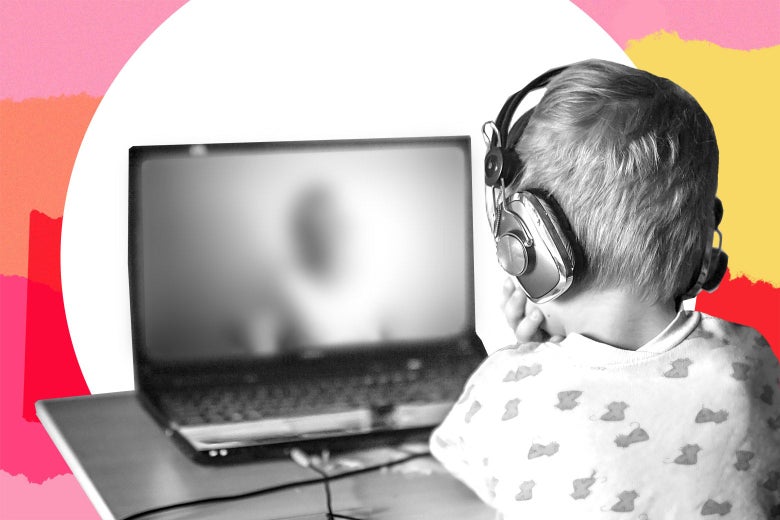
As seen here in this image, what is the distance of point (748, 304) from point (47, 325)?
1.39 m

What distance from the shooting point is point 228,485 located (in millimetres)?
1055

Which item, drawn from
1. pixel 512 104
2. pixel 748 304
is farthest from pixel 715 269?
pixel 748 304

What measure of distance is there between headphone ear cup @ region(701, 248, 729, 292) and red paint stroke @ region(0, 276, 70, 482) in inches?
44.3

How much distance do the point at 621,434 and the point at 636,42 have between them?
1217 mm

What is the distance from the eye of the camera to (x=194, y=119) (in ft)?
5.18

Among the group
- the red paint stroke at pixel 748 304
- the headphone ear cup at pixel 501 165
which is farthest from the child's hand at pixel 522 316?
the red paint stroke at pixel 748 304

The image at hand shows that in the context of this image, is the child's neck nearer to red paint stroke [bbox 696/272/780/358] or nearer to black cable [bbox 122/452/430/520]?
black cable [bbox 122/452/430/520]

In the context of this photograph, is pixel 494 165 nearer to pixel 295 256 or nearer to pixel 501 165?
pixel 501 165

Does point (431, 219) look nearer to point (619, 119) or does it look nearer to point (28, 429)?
point (619, 119)

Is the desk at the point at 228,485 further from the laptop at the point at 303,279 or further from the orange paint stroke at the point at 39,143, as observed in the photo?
the orange paint stroke at the point at 39,143

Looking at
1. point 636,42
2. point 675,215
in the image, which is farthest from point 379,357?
point 636,42

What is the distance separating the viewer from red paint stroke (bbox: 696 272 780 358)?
2.03m

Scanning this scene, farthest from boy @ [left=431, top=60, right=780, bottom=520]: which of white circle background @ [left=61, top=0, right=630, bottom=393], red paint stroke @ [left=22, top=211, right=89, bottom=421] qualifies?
red paint stroke @ [left=22, top=211, right=89, bottom=421]

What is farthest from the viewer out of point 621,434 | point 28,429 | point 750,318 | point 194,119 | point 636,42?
point 750,318
